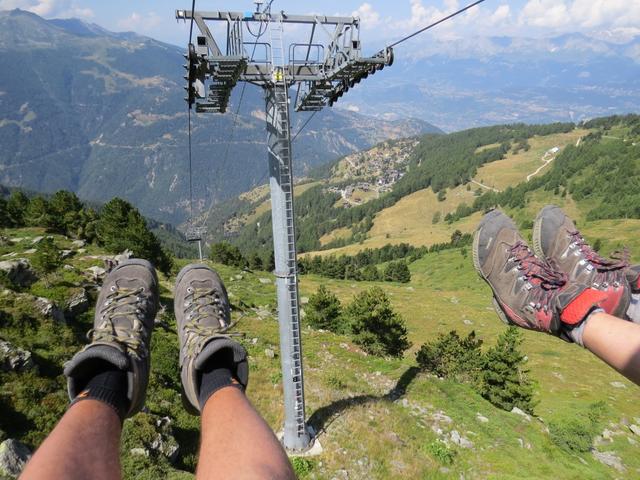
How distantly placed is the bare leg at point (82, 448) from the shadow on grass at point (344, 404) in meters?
8.89

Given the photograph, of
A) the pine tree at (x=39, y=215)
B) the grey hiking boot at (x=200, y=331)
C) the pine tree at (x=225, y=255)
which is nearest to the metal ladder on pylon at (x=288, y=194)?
the grey hiking boot at (x=200, y=331)

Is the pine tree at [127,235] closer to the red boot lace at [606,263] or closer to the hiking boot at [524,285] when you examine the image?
the hiking boot at [524,285]

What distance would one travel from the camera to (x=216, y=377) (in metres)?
3.90

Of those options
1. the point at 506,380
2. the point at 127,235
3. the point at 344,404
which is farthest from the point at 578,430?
the point at 127,235

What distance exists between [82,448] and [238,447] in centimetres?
105

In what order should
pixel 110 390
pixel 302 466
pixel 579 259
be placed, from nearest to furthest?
pixel 110 390 → pixel 579 259 → pixel 302 466

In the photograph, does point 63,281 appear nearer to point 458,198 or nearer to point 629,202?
point 629,202

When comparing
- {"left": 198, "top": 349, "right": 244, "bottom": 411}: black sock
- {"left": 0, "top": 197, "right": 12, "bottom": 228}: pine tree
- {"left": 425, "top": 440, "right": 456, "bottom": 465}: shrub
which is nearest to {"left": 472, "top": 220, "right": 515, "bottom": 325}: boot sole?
{"left": 198, "top": 349, "right": 244, "bottom": 411}: black sock

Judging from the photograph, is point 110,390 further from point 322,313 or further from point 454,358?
point 322,313

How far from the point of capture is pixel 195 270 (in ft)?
19.1

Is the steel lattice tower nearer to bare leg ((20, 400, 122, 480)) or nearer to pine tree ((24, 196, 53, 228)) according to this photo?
bare leg ((20, 400, 122, 480))

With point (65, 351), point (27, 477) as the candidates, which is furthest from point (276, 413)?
point (27, 477)

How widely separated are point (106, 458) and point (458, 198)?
680 feet

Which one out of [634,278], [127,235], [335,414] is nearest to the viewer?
[634,278]
